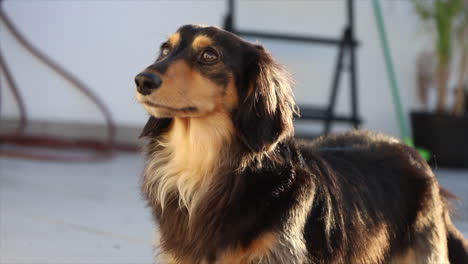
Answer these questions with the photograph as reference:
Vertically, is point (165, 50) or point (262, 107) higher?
point (165, 50)

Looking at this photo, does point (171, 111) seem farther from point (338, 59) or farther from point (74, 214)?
point (338, 59)

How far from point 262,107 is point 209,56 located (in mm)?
252

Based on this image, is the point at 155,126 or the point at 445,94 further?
the point at 445,94

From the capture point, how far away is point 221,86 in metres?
2.33

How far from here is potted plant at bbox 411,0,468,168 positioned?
636 cm

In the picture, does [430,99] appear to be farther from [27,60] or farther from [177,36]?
[177,36]

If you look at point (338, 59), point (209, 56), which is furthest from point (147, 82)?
point (338, 59)

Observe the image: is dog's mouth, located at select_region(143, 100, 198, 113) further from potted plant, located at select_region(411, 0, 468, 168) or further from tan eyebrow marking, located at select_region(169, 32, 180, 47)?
potted plant, located at select_region(411, 0, 468, 168)

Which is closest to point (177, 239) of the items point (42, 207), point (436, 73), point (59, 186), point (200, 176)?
point (200, 176)

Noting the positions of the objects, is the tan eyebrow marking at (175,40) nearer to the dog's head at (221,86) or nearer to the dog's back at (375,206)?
the dog's head at (221,86)

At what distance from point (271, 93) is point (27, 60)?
4596 millimetres

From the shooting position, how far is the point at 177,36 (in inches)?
95.9

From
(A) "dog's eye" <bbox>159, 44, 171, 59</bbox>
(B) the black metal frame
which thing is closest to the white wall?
(B) the black metal frame

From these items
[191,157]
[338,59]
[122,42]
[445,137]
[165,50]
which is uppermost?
[165,50]
